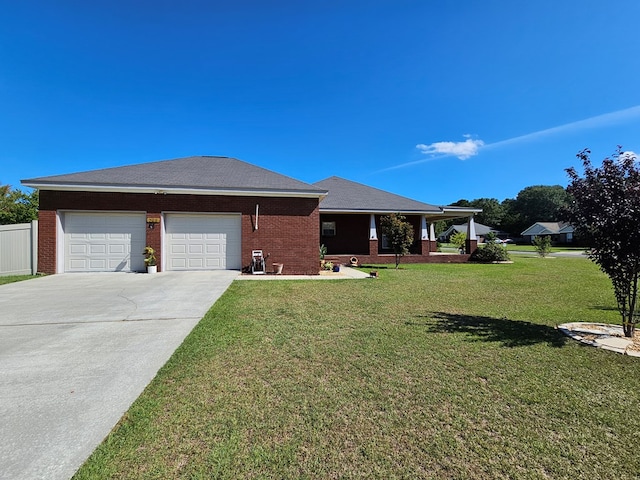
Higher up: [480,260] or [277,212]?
[277,212]

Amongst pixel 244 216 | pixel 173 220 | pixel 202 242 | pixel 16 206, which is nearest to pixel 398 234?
pixel 244 216

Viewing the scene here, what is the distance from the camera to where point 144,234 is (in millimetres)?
12023

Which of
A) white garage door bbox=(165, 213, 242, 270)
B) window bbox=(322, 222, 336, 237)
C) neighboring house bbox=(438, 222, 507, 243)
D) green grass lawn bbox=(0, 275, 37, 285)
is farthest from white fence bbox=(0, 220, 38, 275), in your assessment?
neighboring house bbox=(438, 222, 507, 243)

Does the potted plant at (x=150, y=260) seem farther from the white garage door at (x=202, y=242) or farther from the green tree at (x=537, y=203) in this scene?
the green tree at (x=537, y=203)

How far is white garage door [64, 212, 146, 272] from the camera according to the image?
460 inches

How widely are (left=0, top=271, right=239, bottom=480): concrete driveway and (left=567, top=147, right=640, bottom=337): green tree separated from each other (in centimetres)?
659

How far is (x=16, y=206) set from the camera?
25266 millimetres

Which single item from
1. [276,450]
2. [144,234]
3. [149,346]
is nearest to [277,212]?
[144,234]

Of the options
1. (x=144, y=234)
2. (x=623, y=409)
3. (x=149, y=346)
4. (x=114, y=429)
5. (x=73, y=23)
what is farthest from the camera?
(x=144, y=234)

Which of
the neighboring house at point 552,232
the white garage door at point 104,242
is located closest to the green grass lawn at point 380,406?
the white garage door at point 104,242

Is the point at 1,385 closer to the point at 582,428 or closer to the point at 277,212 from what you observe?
the point at 582,428

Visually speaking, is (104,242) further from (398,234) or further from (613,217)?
(613,217)

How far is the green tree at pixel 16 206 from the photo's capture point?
2356 centimetres

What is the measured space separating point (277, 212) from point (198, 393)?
33.1 feet
